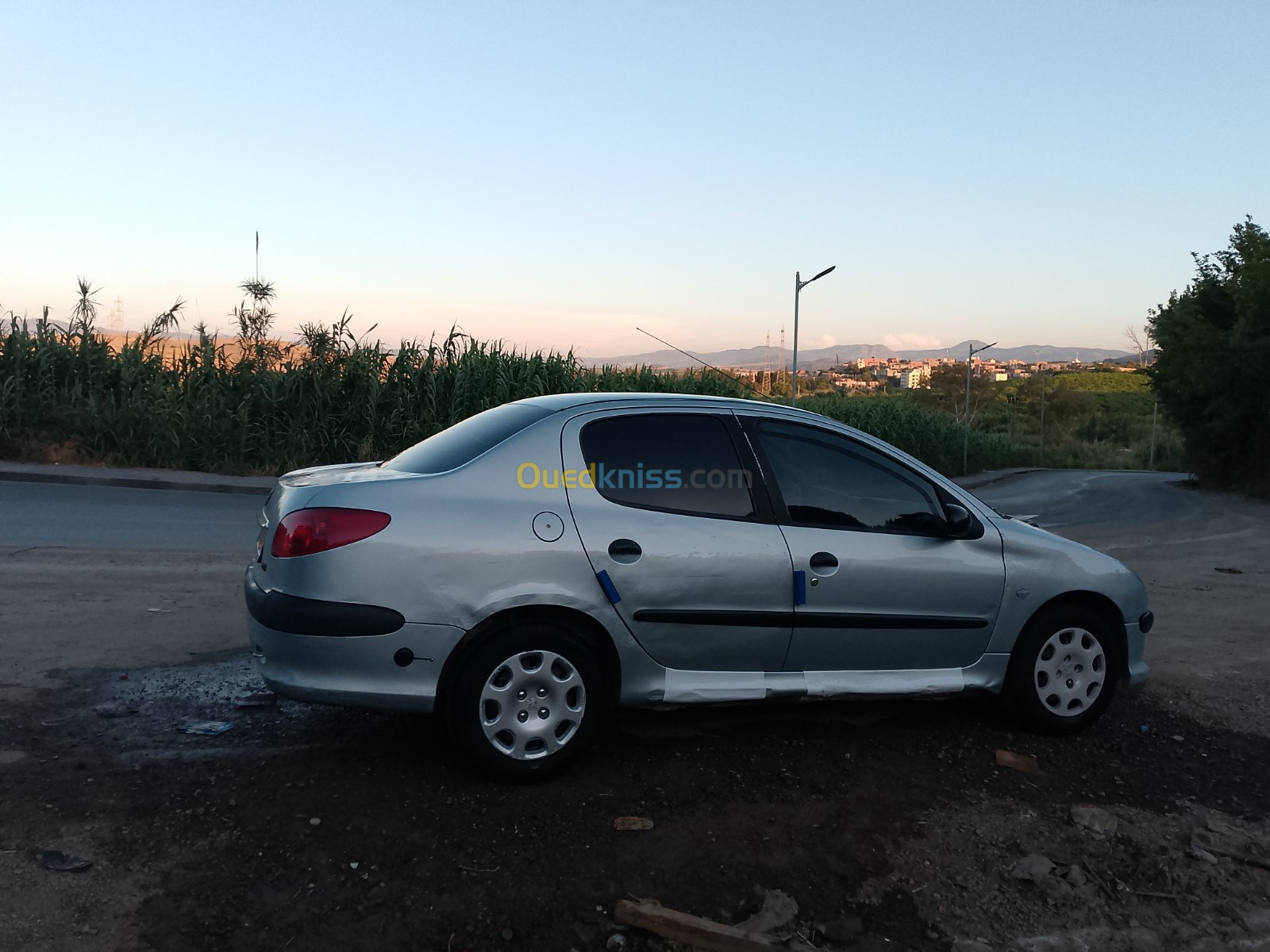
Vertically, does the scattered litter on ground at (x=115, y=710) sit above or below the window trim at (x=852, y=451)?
below

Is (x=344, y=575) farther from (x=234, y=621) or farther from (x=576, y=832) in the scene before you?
(x=234, y=621)

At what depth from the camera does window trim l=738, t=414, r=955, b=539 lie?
465 centimetres

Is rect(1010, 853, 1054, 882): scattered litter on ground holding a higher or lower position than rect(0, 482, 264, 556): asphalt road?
lower

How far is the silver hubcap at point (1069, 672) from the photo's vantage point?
5.07 m

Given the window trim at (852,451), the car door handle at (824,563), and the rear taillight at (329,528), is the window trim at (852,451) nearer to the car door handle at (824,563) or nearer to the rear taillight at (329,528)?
the car door handle at (824,563)

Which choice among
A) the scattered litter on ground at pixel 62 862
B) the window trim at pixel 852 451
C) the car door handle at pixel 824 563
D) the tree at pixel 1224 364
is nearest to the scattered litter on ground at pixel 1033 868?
the car door handle at pixel 824 563

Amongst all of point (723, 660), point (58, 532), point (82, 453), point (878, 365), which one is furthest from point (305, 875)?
point (878, 365)

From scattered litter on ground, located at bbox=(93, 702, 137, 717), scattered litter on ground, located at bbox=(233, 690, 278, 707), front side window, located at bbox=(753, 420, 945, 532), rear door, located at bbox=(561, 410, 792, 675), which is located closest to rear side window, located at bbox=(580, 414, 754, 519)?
rear door, located at bbox=(561, 410, 792, 675)

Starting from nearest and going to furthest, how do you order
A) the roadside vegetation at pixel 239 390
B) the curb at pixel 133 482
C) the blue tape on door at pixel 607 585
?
the blue tape on door at pixel 607 585 → the curb at pixel 133 482 → the roadside vegetation at pixel 239 390

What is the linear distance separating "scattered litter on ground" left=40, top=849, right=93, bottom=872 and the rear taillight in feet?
4.10

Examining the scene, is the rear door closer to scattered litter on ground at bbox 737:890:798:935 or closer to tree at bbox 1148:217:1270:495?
scattered litter on ground at bbox 737:890:798:935

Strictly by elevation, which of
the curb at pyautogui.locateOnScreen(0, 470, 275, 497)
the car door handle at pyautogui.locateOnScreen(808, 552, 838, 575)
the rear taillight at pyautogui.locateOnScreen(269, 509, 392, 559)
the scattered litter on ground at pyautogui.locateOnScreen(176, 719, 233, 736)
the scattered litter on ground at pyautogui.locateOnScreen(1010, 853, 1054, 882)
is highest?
the rear taillight at pyautogui.locateOnScreen(269, 509, 392, 559)

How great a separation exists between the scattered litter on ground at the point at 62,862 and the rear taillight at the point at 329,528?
125 centimetres

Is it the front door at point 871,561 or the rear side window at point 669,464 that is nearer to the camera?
the rear side window at point 669,464
